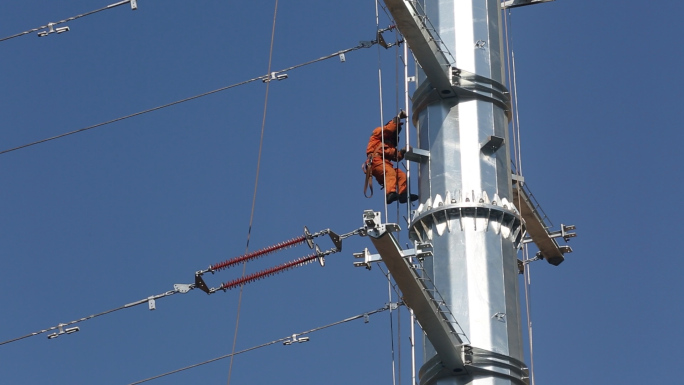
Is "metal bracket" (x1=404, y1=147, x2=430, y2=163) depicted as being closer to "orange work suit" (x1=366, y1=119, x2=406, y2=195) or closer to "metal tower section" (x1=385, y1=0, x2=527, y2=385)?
"metal tower section" (x1=385, y1=0, x2=527, y2=385)

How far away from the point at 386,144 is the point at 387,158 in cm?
25

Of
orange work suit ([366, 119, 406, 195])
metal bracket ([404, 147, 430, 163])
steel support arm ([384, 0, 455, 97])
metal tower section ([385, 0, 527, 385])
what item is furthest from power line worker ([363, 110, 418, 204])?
steel support arm ([384, 0, 455, 97])

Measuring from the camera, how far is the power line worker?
20.2 metres

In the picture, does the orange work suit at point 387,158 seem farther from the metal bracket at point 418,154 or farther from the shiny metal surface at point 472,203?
the shiny metal surface at point 472,203

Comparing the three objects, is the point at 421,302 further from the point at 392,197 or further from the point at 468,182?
the point at 392,197

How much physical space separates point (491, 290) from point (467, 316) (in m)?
0.45

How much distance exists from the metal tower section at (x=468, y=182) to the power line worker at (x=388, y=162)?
94 cm

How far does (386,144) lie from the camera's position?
68.9ft

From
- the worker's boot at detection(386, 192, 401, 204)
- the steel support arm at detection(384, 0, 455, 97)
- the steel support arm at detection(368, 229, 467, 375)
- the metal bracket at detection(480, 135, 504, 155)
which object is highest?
the steel support arm at detection(384, 0, 455, 97)

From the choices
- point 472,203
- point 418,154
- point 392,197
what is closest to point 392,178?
point 392,197

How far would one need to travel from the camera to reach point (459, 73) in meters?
19.2

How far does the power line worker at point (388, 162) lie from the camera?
20.2 metres

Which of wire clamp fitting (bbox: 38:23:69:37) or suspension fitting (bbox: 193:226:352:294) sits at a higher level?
wire clamp fitting (bbox: 38:23:69:37)

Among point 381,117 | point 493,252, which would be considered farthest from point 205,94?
point 493,252
